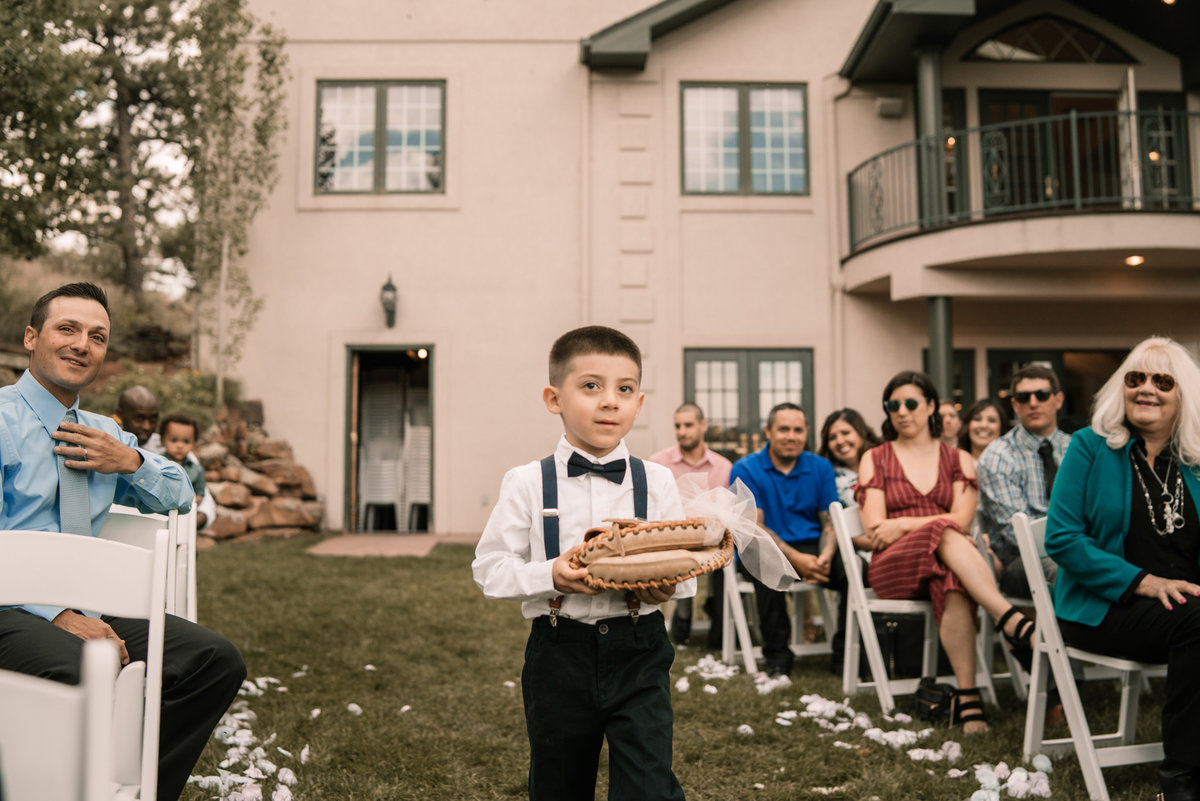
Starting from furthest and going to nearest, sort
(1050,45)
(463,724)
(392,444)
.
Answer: (392,444) → (1050,45) → (463,724)

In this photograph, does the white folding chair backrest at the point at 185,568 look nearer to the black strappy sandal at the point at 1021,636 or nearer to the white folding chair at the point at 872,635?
the white folding chair at the point at 872,635

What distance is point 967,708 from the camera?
3.98 meters

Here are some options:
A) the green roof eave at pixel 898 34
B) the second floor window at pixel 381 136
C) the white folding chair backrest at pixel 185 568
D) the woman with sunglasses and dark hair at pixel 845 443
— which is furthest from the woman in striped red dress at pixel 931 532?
the second floor window at pixel 381 136

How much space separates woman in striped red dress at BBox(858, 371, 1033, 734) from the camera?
4.02m

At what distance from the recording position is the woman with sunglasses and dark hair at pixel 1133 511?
124 inches

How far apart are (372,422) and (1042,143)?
397 inches

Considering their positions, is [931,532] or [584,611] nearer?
[584,611]

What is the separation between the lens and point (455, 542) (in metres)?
10.6

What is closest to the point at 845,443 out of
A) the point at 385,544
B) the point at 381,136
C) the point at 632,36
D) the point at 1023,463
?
the point at 1023,463

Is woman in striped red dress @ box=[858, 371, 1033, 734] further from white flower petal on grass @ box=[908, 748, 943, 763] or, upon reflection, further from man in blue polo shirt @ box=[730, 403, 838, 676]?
man in blue polo shirt @ box=[730, 403, 838, 676]

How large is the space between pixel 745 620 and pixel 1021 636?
1.79 meters

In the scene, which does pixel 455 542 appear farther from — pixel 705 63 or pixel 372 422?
pixel 705 63

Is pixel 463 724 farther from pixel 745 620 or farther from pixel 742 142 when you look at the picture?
pixel 742 142

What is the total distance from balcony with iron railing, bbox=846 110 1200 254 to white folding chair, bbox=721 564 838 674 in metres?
6.01
